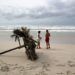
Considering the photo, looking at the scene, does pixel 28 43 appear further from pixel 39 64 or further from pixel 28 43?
pixel 39 64

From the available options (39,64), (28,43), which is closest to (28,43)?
(28,43)

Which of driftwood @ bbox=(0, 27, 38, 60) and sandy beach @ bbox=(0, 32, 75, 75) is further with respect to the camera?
driftwood @ bbox=(0, 27, 38, 60)

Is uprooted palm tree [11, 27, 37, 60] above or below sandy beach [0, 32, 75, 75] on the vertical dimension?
above

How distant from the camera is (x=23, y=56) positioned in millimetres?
11805

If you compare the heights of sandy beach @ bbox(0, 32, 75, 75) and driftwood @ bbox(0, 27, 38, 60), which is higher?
driftwood @ bbox(0, 27, 38, 60)

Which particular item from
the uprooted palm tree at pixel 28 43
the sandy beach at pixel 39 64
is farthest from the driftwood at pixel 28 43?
the sandy beach at pixel 39 64

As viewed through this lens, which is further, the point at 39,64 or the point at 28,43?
the point at 28,43

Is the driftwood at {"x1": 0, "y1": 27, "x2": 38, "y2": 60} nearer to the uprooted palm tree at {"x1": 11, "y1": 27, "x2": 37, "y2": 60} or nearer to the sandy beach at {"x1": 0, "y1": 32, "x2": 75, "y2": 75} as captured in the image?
the uprooted palm tree at {"x1": 11, "y1": 27, "x2": 37, "y2": 60}

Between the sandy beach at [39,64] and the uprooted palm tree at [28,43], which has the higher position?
the uprooted palm tree at [28,43]

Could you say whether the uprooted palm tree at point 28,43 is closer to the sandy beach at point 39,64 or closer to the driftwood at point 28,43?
the driftwood at point 28,43

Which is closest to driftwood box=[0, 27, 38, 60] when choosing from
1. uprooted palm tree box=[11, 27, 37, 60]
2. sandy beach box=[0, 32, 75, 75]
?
uprooted palm tree box=[11, 27, 37, 60]

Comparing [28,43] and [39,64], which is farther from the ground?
[28,43]

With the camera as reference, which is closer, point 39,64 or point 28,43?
point 39,64

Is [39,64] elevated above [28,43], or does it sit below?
below
